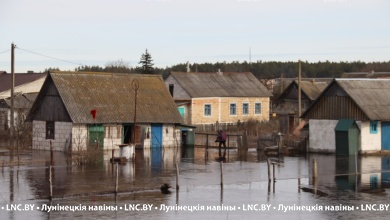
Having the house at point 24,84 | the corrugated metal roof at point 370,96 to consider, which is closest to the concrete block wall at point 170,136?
the corrugated metal roof at point 370,96

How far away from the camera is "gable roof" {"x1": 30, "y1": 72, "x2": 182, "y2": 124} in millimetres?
45750

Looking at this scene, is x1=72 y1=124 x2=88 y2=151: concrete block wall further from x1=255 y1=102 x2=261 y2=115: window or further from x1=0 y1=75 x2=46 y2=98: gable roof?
x1=255 y1=102 x2=261 y2=115: window

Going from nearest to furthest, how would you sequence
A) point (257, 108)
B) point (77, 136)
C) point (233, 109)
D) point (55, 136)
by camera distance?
point (77, 136) < point (55, 136) < point (233, 109) < point (257, 108)

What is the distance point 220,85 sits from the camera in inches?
2653

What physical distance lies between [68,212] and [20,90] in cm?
4474

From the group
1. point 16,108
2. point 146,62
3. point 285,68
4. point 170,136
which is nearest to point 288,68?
point 285,68

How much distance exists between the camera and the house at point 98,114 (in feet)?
148

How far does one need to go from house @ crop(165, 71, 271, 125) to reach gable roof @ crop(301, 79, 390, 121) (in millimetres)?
20123

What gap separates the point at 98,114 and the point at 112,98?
8.27 feet

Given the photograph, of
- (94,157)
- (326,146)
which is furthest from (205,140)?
(94,157)

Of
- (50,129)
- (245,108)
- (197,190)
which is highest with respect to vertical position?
(245,108)

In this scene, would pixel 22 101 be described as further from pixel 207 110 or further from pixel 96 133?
pixel 96 133

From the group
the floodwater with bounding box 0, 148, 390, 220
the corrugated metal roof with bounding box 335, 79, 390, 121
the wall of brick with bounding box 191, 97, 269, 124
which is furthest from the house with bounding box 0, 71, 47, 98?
the corrugated metal roof with bounding box 335, 79, 390, 121

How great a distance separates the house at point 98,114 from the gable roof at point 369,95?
10.7 m
